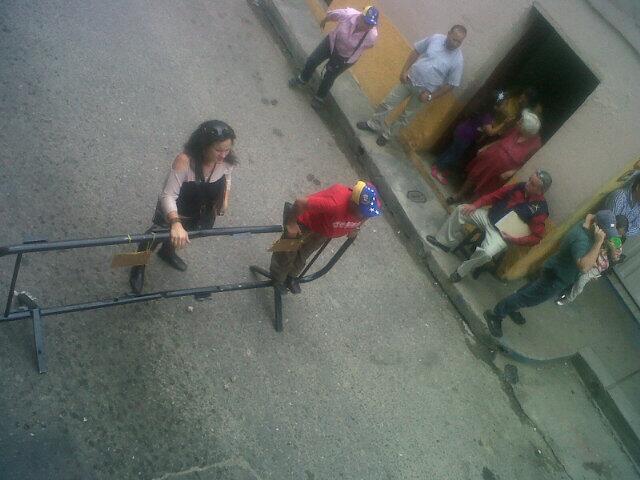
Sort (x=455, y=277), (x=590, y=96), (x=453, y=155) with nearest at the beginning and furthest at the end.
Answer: (x=590, y=96)
(x=455, y=277)
(x=453, y=155)

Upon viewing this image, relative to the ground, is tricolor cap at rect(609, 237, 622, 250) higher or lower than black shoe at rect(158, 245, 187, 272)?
higher

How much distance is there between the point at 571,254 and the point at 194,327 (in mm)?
3817

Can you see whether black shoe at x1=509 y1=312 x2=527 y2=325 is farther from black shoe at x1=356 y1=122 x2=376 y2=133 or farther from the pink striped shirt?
the pink striped shirt

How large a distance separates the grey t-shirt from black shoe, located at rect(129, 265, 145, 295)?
443 centimetres

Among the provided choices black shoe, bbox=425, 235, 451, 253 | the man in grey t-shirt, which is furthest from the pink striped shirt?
black shoe, bbox=425, 235, 451, 253

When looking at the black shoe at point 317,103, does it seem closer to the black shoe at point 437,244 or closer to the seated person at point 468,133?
the seated person at point 468,133

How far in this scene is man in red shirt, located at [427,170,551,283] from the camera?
18.0 feet

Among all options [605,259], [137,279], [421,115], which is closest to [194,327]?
[137,279]

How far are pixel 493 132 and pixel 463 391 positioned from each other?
3.46m

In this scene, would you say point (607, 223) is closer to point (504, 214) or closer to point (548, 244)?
point (504, 214)

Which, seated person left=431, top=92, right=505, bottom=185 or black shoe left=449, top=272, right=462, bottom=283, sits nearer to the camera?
black shoe left=449, top=272, right=462, bottom=283

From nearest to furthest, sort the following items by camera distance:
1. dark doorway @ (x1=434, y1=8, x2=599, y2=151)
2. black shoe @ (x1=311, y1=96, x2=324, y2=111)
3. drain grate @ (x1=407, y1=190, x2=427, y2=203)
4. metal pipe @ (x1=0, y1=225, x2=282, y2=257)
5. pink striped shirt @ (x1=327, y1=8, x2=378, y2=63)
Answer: metal pipe @ (x1=0, y1=225, x2=282, y2=257), dark doorway @ (x1=434, y1=8, x2=599, y2=151), pink striped shirt @ (x1=327, y1=8, x2=378, y2=63), drain grate @ (x1=407, y1=190, x2=427, y2=203), black shoe @ (x1=311, y1=96, x2=324, y2=111)

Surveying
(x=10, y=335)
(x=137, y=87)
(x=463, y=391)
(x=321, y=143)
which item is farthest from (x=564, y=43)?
(x=10, y=335)

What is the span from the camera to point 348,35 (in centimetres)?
663
